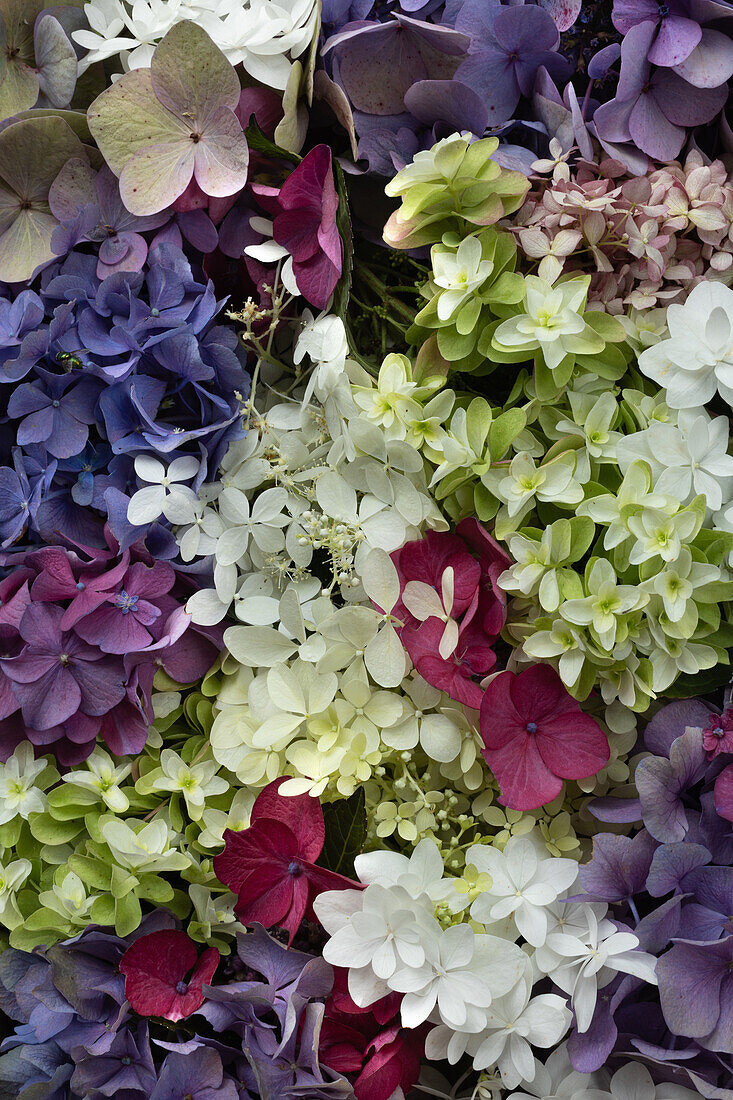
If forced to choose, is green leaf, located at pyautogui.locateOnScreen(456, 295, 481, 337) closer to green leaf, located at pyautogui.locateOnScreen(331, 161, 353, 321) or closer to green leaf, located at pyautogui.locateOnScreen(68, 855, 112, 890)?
green leaf, located at pyautogui.locateOnScreen(331, 161, 353, 321)

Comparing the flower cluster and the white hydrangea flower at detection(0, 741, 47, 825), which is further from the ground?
the flower cluster

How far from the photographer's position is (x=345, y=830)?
67cm

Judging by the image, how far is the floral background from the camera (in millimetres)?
628

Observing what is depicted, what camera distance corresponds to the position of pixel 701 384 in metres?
0.64

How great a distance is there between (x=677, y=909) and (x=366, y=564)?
33cm

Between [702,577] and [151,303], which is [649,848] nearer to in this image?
[702,577]

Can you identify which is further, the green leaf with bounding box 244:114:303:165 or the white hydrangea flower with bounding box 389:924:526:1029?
the green leaf with bounding box 244:114:303:165

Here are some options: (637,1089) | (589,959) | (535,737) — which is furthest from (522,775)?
(637,1089)

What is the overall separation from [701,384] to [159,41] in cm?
49

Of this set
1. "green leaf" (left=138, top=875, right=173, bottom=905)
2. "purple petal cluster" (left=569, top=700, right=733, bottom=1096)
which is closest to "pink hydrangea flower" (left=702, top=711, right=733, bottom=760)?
"purple petal cluster" (left=569, top=700, right=733, bottom=1096)

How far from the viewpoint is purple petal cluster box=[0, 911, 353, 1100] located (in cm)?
62

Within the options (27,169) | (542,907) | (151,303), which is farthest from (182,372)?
(542,907)

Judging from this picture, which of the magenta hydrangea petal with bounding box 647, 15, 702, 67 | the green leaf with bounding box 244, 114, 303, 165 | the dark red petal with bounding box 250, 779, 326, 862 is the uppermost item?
the magenta hydrangea petal with bounding box 647, 15, 702, 67

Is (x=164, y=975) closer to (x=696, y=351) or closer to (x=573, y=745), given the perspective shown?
(x=573, y=745)
